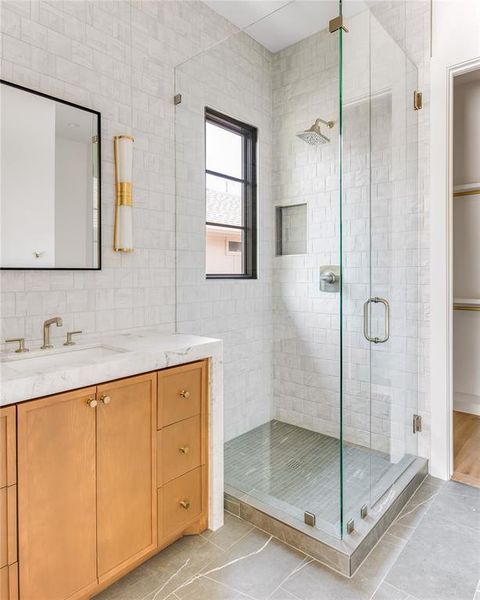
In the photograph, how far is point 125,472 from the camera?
4.82ft

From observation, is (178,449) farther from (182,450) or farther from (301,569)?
(301,569)

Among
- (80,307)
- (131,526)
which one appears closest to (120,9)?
(80,307)

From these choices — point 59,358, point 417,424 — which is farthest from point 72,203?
point 417,424

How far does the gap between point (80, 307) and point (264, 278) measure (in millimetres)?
927

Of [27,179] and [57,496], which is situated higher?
[27,179]

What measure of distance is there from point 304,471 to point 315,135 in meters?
1.64

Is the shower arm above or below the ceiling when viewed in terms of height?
below

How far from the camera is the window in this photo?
2.15m

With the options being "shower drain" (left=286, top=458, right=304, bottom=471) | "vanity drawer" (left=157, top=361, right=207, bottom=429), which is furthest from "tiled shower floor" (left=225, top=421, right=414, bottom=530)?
"vanity drawer" (left=157, top=361, right=207, bottom=429)

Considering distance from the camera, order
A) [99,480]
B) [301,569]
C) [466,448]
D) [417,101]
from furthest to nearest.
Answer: [466,448], [417,101], [301,569], [99,480]

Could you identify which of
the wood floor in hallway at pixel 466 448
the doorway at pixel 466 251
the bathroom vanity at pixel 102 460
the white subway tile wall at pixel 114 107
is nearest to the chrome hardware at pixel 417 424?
the wood floor in hallway at pixel 466 448

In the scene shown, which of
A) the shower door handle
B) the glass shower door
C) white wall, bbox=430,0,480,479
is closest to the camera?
the glass shower door

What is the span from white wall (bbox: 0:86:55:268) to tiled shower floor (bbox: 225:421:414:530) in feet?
4.53

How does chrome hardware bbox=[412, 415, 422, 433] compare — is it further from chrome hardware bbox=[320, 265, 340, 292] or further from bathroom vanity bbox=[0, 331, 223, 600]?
bathroom vanity bbox=[0, 331, 223, 600]
